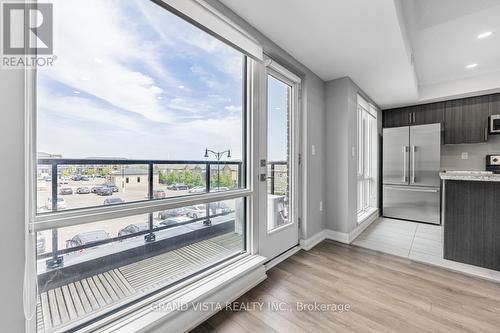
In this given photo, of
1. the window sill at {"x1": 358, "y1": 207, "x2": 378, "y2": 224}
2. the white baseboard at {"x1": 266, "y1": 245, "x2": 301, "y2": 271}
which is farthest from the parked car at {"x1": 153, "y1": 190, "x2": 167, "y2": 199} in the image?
the window sill at {"x1": 358, "y1": 207, "x2": 378, "y2": 224}

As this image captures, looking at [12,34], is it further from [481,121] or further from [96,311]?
[481,121]

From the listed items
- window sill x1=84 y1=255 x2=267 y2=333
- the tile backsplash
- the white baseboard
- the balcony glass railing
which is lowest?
the white baseboard

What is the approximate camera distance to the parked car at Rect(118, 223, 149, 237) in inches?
54.3

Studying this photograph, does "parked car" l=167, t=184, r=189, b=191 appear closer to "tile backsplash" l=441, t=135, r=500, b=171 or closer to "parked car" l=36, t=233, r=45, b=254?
"parked car" l=36, t=233, r=45, b=254

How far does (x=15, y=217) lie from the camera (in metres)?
0.88

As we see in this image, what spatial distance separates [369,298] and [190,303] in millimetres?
1450

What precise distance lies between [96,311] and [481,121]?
592cm

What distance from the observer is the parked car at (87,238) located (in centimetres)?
115

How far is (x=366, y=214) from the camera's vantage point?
3908 millimetres

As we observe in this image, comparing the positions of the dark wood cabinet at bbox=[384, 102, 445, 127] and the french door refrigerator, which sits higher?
the dark wood cabinet at bbox=[384, 102, 445, 127]

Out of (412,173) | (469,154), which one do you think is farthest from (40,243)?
(469,154)

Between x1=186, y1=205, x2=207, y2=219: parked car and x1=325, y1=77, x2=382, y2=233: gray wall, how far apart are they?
2.10 meters

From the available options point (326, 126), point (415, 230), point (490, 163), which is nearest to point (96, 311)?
point (326, 126)

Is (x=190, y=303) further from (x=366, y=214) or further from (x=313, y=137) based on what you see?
(x=366, y=214)
